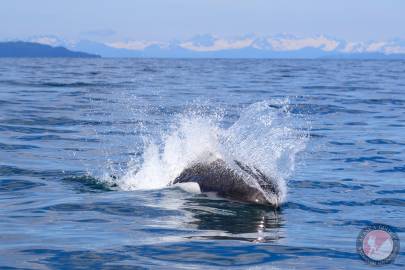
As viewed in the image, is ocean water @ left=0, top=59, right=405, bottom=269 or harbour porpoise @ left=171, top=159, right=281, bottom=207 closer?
ocean water @ left=0, top=59, right=405, bottom=269

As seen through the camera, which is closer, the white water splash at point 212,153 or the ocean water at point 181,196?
the ocean water at point 181,196

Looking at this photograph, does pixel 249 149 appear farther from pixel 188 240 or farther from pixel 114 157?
pixel 114 157

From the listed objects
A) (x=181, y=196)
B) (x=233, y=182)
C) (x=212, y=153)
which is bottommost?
(x=181, y=196)

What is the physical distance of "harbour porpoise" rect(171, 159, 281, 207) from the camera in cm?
920

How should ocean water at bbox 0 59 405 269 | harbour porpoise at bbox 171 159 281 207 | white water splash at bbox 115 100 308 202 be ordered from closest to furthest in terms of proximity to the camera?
ocean water at bbox 0 59 405 269
harbour porpoise at bbox 171 159 281 207
white water splash at bbox 115 100 308 202

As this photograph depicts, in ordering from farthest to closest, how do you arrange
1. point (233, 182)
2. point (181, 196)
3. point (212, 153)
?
point (212, 153) → point (181, 196) → point (233, 182)

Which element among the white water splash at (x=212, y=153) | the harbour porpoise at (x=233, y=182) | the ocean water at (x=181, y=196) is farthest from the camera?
the white water splash at (x=212, y=153)

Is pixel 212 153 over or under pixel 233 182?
over

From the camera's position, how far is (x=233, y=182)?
9.35m

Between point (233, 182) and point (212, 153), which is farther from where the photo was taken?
point (212, 153)

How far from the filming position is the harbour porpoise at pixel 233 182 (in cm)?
→ 920

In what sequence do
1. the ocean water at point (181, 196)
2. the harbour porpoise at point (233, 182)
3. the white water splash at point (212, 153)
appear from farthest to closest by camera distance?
the white water splash at point (212, 153), the harbour porpoise at point (233, 182), the ocean water at point (181, 196)

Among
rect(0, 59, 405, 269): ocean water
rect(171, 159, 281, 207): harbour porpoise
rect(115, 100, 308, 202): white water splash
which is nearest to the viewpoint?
rect(0, 59, 405, 269): ocean water

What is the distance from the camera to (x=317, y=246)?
7352 millimetres
